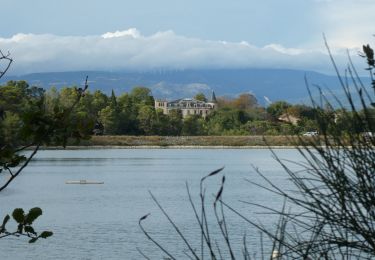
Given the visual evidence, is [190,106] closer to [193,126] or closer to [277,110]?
[193,126]

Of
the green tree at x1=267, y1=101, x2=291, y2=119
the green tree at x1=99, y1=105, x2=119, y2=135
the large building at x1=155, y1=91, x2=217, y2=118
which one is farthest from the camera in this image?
the large building at x1=155, y1=91, x2=217, y2=118

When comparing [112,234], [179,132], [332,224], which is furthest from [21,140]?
[179,132]

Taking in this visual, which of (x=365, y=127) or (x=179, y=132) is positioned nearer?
(x=365, y=127)

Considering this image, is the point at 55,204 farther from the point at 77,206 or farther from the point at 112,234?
the point at 112,234

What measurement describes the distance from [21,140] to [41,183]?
2023 inches

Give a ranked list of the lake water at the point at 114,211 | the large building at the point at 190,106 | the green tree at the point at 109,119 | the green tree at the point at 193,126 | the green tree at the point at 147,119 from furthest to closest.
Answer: the large building at the point at 190,106 < the green tree at the point at 193,126 < the green tree at the point at 147,119 < the green tree at the point at 109,119 < the lake water at the point at 114,211


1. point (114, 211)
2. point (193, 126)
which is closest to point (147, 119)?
point (193, 126)

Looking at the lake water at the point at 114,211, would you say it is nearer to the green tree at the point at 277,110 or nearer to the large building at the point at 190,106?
the green tree at the point at 277,110

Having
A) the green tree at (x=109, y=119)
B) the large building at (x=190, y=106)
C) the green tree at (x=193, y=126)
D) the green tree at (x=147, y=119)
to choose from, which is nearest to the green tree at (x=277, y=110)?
the green tree at (x=109, y=119)

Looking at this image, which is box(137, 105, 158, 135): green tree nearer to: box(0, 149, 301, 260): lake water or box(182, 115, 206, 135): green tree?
box(182, 115, 206, 135): green tree

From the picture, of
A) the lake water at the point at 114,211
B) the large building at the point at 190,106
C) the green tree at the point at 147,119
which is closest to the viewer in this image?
the lake water at the point at 114,211

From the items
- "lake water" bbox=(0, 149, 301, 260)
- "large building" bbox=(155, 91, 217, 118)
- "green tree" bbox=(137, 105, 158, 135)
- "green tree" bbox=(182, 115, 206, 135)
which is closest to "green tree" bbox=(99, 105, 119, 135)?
"green tree" bbox=(137, 105, 158, 135)

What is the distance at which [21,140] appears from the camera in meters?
3.13

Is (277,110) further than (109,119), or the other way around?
(109,119)
